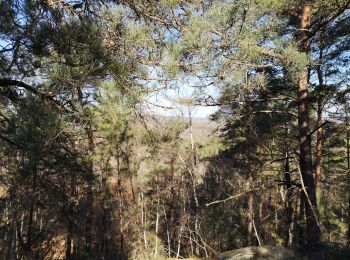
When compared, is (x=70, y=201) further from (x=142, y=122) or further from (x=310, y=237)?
(x=142, y=122)

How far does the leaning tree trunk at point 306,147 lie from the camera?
6934mm

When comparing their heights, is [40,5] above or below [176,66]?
above

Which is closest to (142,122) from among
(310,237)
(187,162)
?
(310,237)

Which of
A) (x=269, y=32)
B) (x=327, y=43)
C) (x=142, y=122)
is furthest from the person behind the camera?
(x=327, y=43)

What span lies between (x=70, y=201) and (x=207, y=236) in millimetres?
12648

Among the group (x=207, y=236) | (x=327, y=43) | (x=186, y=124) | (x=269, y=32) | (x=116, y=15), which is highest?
(x=186, y=124)

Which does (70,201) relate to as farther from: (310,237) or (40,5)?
(40,5)

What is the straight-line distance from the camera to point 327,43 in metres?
7.63

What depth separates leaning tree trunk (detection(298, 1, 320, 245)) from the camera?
6.93 metres

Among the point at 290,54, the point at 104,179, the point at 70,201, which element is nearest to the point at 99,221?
the point at 104,179

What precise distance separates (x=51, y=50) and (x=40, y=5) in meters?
0.50

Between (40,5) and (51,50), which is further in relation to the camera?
(51,50)

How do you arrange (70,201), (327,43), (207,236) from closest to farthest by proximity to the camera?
(327,43)
(70,201)
(207,236)

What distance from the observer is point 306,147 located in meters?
7.30
